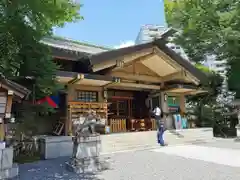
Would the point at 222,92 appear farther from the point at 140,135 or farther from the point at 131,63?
the point at 140,135

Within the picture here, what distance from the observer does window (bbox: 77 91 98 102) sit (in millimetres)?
12966

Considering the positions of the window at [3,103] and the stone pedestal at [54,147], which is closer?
the window at [3,103]

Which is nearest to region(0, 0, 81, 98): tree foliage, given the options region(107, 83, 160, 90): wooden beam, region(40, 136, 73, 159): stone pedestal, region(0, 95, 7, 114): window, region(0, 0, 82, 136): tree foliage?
region(0, 0, 82, 136): tree foliage

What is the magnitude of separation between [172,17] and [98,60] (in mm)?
10621

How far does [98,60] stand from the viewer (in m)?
11.5

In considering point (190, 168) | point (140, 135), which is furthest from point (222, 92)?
point (190, 168)

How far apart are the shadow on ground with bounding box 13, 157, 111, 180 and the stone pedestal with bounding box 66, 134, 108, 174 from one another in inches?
9.5

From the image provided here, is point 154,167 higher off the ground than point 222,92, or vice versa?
point 222,92

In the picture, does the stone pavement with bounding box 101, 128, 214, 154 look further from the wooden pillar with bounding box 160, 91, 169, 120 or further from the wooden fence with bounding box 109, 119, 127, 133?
the wooden pillar with bounding box 160, 91, 169, 120

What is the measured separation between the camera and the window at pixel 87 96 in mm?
12966

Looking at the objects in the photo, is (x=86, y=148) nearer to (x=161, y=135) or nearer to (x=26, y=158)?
(x=26, y=158)

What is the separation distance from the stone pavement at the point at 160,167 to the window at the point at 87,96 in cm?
526

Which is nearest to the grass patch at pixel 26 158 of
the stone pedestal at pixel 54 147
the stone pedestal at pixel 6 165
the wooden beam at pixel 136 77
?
the stone pedestal at pixel 54 147

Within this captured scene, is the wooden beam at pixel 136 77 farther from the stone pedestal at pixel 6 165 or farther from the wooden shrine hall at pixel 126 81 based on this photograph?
the stone pedestal at pixel 6 165
